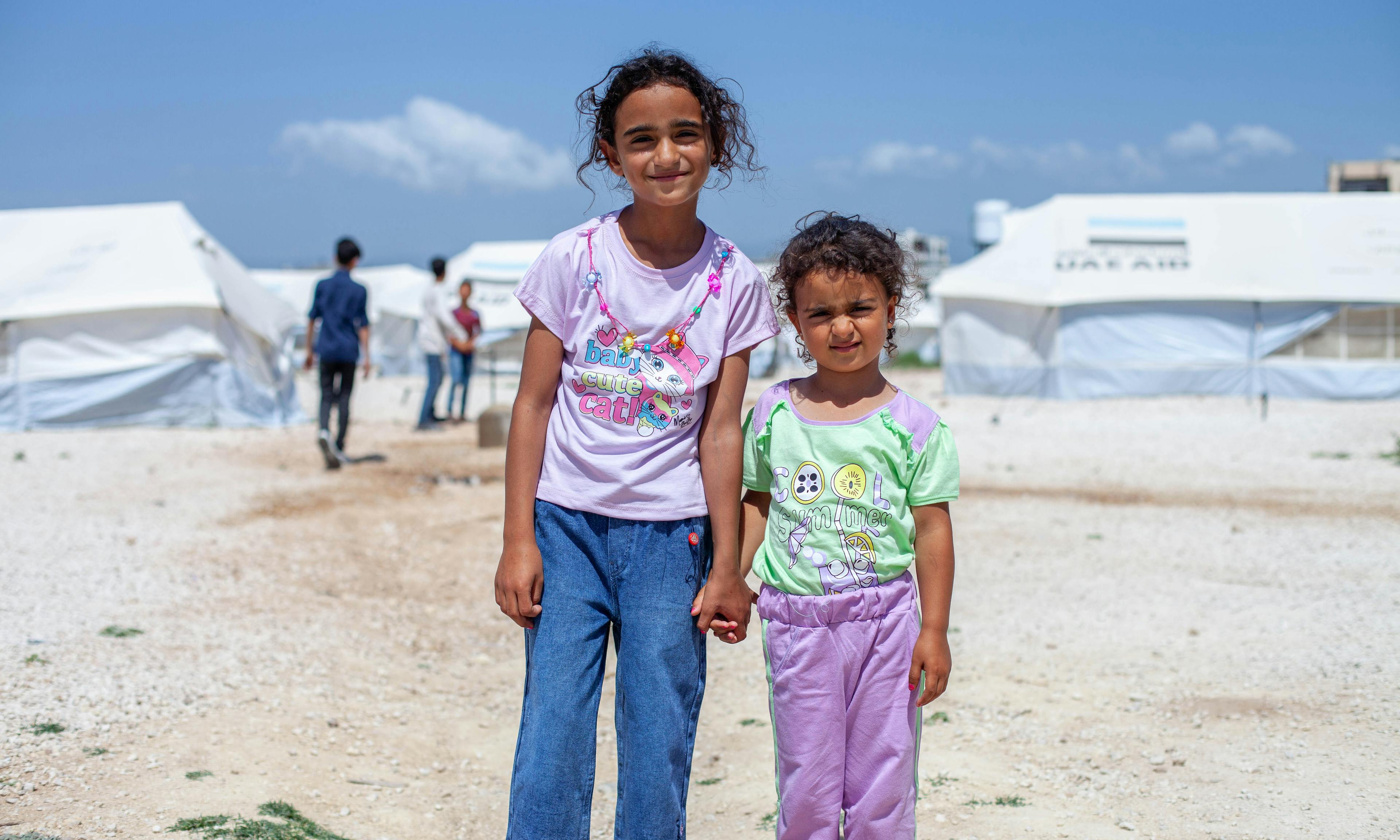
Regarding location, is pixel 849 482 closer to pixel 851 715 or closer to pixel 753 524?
pixel 753 524

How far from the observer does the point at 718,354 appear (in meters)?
2.06

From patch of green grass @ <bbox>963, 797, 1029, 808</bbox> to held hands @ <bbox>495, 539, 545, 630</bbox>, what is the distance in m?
1.64

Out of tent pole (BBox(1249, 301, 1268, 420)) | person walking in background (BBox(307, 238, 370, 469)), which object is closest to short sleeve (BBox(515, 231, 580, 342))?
person walking in background (BBox(307, 238, 370, 469))

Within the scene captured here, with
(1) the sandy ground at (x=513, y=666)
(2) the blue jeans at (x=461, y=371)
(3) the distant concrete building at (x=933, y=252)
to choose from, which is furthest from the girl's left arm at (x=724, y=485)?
(3) the distant concrete building at (x=933, y=252)

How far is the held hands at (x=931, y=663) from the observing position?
2053 mm

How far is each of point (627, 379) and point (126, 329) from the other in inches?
483

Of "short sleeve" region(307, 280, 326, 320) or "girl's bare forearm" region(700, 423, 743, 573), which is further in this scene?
"short sleeve" region(307, 280, 326, 320)

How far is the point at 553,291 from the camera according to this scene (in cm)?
204

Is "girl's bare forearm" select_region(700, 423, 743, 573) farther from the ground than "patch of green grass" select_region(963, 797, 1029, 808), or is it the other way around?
"girl's bare forearm" select_region(700, 423, 743, 573)

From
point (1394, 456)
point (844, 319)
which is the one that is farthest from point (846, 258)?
point (1394, 456)

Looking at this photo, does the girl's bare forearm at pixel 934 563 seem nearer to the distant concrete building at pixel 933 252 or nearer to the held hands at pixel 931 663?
the held hands at pixel 931 663

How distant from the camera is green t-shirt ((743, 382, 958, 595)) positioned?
2078 mm

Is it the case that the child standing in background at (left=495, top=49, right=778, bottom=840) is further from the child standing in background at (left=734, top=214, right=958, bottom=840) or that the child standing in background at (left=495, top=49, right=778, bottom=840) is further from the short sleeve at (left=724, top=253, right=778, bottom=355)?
the child standing in background at (left=734, top=214, right=958, bottom=840)

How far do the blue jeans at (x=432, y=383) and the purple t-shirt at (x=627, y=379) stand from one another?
10594 mm
